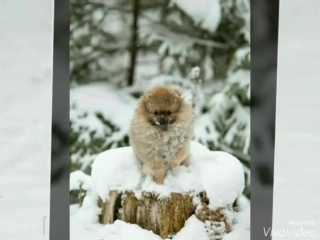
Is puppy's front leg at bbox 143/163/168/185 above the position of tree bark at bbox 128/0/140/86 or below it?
below

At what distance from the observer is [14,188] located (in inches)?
38.8

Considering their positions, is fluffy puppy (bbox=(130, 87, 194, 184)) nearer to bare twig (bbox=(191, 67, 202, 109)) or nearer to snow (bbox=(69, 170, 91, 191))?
bare twig (bbox=(191, 67, 202, 109))

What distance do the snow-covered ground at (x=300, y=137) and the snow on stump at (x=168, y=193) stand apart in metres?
0.11

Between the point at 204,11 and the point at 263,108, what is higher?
the point at 204,11

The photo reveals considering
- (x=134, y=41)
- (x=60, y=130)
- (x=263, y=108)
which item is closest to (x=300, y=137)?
(x=263, y=108)

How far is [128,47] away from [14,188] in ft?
1.49

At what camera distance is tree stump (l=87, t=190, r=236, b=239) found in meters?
1.00

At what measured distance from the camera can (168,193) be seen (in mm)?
1002

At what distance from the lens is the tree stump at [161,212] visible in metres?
1.00

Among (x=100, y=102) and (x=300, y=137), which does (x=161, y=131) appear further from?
(x=300, y=137)

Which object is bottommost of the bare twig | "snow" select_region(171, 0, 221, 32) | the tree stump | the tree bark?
the tree stump

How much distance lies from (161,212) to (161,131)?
0.68 feet

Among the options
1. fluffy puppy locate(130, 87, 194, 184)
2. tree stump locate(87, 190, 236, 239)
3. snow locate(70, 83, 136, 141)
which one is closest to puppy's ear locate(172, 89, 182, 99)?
fluffy puppy locate(130, 87, 194, 184)

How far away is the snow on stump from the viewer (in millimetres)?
1004
